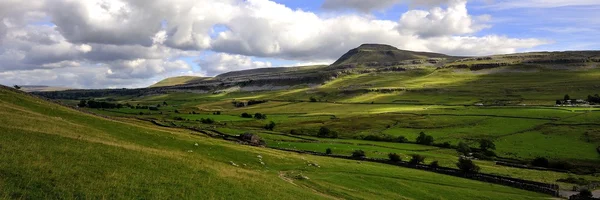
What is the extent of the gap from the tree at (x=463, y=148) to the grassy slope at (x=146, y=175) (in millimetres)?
44798

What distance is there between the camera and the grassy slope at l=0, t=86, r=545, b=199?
23359 mm

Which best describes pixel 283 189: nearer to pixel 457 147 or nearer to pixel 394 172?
pixel 394 172

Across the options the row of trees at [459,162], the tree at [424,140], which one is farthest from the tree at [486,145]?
the row of trees at [459,162]

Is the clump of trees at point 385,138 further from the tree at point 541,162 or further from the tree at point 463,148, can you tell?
the tree at point 541,162

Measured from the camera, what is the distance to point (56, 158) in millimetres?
27766

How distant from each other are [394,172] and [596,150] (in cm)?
6520

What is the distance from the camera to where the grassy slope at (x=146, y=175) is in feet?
76.6

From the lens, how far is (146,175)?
28.4m

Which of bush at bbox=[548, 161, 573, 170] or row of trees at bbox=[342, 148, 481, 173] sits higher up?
row of trees at bbox=[342, 148, 481, 173]

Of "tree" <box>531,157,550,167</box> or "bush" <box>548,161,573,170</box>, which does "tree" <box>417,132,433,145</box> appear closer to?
"tree" <box>531,157,550,167</box>

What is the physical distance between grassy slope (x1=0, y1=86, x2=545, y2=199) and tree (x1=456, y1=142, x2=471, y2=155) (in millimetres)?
44798

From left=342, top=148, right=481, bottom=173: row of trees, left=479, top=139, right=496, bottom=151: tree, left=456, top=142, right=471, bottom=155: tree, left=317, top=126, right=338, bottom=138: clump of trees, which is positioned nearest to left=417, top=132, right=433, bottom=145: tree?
left=456, top=142, right=471, bottom=155: tree

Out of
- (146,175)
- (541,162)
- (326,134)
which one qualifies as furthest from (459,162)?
(146,175)

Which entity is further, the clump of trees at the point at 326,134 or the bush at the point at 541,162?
the clump of trees at the point at 326,134
